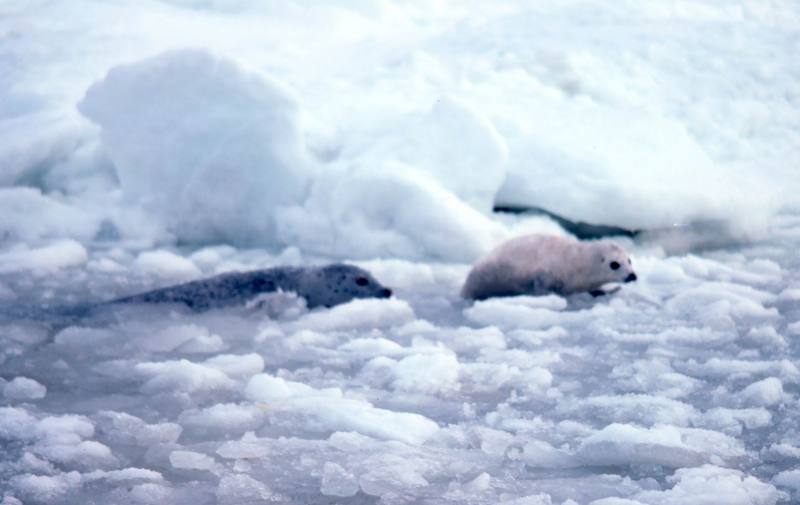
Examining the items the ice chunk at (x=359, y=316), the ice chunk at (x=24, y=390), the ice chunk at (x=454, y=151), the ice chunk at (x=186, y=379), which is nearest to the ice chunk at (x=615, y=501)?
the ice chunk at (x=186, y=379)

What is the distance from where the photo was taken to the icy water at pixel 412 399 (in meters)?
2.58

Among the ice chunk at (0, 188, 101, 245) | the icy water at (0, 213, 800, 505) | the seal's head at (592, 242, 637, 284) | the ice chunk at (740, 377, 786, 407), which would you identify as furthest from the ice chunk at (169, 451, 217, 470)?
the ice chunk at (0, 188, 101, 245)

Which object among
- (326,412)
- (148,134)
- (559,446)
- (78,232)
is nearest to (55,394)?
(326,412)

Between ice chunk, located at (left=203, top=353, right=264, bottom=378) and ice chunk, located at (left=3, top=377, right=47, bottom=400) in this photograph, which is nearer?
ice chunk, located at (left=3, top=377, right=47, bottom=400)

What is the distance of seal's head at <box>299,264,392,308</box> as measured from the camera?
4.60 m

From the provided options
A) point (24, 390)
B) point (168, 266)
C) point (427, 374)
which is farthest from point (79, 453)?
point (168, 266)

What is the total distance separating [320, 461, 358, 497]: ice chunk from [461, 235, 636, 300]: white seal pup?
2.21 meters

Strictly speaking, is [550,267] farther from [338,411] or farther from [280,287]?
[338,411]

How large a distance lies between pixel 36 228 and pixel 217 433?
3.29m

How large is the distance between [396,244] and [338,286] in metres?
Result: 0.98

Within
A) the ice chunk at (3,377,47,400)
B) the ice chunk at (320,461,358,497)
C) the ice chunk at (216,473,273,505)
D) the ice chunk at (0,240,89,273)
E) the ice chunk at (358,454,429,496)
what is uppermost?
the ice chunk at (0,240,89,273)

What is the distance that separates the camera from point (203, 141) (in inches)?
241

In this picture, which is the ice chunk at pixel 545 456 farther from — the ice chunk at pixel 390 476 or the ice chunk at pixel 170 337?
the ice chunk at pixel 170 337

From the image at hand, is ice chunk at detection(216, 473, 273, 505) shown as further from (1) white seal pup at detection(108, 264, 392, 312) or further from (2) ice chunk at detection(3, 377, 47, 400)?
(1) white seal pup at detection(108, 264, 392, 312)
